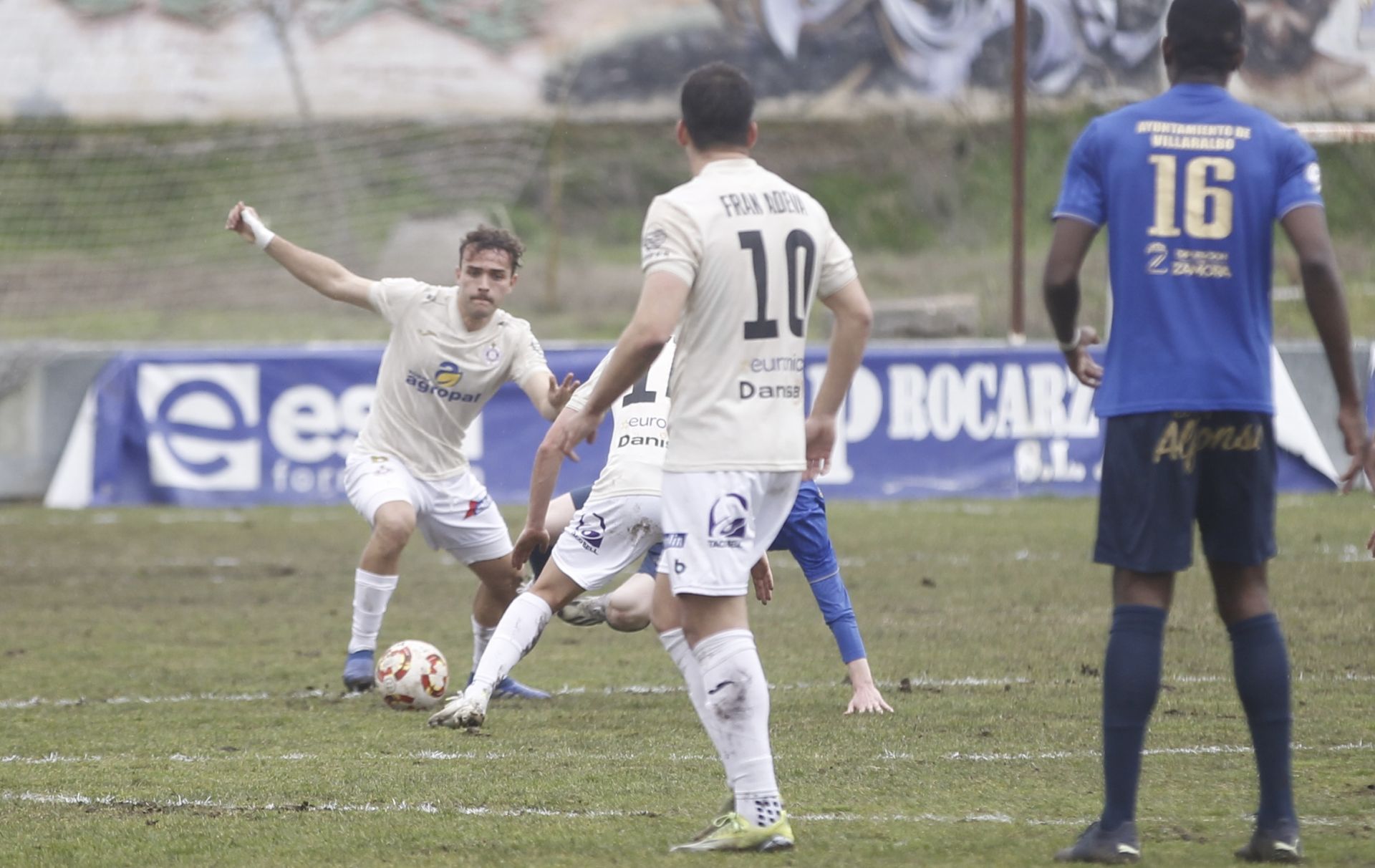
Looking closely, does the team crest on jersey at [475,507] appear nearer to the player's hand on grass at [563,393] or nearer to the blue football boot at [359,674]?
the blue football boot at [359,674]

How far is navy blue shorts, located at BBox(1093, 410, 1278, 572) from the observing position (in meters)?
4.50

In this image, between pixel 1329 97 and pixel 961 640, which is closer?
pixel 961 640

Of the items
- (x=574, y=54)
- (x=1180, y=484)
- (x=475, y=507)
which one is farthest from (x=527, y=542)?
(x=574, y=54)

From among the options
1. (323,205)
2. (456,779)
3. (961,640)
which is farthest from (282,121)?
(456,779)

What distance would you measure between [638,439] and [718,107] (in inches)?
103

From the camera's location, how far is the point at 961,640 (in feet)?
29.5

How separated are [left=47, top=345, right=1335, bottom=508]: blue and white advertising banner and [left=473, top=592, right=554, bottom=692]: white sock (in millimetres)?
8764

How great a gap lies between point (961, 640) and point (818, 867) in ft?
14.8

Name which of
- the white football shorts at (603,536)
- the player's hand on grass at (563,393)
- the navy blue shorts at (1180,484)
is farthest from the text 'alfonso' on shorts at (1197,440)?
the player's hand on grass at (563,393)

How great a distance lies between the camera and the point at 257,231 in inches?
318

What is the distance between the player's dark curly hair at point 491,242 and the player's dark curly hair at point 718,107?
320cm

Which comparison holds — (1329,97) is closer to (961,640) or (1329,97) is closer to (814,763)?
(961,640)

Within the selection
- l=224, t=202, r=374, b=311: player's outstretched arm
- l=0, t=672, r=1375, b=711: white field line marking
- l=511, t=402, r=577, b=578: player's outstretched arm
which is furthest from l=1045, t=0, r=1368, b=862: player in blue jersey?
l=224, t=202, r=374, b=311: player's outstretched arm

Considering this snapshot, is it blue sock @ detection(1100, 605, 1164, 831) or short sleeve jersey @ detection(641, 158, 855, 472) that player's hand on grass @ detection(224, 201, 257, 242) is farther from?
blue sock @ detection(1100, 605, 1164, 831)
